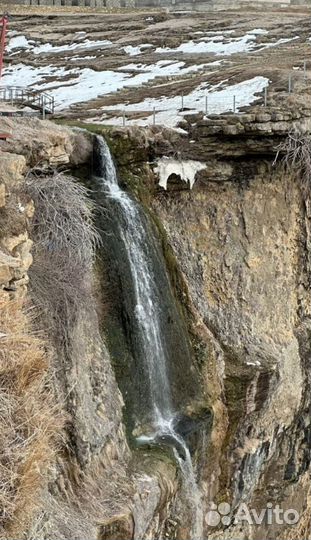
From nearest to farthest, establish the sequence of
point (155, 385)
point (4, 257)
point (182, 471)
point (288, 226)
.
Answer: point (4, 257)
point (182, 471)
point (155, 385)
point (288, 226)

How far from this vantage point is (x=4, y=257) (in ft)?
27.7

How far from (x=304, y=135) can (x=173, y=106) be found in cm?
359

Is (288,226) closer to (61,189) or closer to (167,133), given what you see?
(167,133)

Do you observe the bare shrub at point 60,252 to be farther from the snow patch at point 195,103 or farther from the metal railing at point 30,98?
the metal railing at point 30,98

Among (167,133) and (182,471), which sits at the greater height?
(167,133)

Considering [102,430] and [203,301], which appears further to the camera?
[203,301]

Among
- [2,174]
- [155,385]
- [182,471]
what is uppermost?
[2,174]

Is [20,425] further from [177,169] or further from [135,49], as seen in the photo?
[135,49]

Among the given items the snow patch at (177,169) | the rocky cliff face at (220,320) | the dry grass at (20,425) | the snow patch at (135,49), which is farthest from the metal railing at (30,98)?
the dry grass at (20,425)

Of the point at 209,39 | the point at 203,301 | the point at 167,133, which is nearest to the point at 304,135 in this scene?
the point at 167,133

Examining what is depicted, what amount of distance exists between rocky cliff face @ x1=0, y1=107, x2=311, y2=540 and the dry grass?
245 cm

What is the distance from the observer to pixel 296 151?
15.4 m

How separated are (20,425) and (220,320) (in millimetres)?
8680

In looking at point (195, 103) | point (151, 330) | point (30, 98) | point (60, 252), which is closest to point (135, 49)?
point (30, 98)
